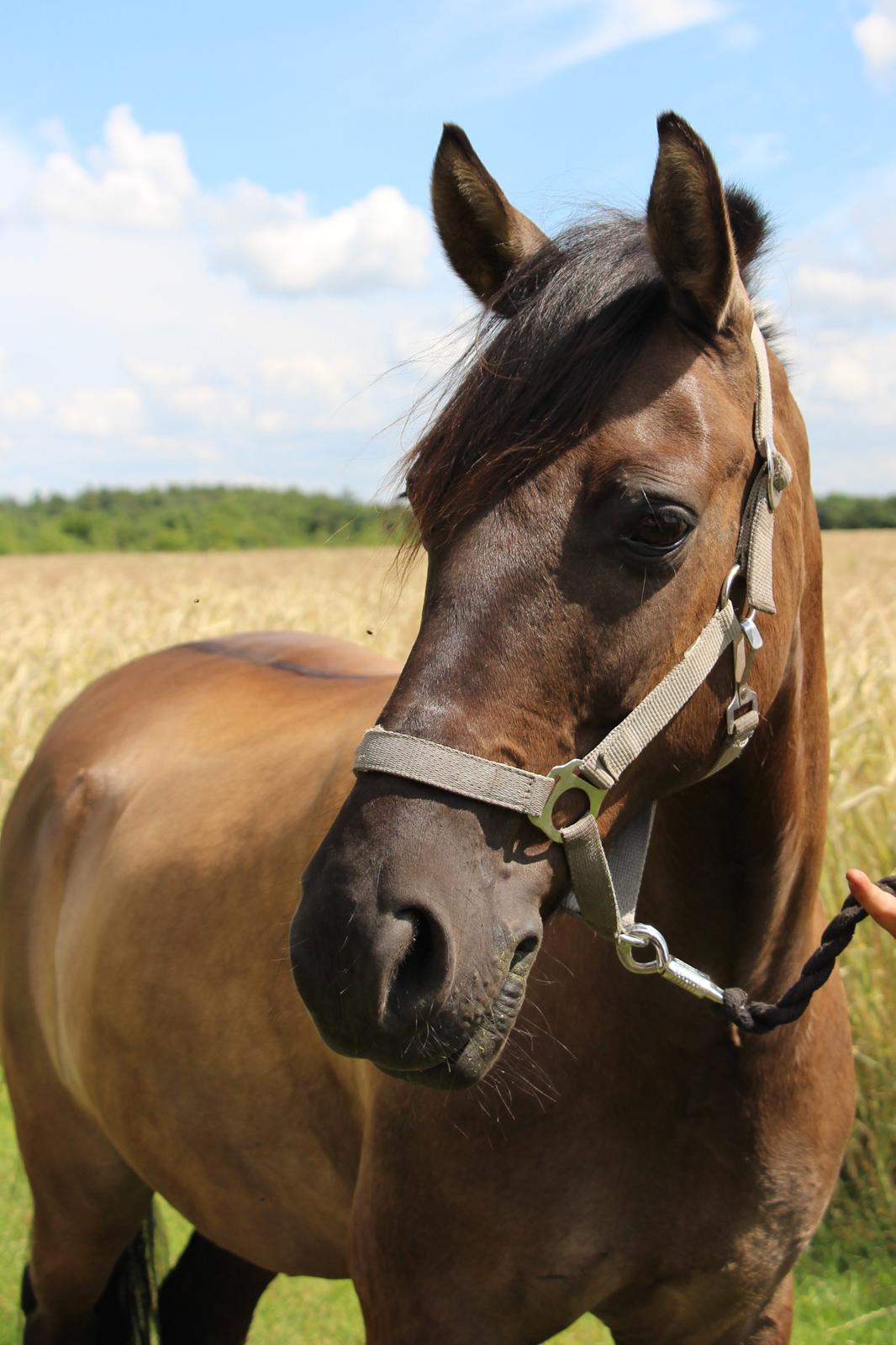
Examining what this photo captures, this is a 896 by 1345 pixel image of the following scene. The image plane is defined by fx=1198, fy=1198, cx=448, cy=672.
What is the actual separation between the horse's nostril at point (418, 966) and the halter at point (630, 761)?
0.62 feet

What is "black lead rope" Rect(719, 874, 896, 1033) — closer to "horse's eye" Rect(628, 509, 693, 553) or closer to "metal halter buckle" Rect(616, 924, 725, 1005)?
"metal halter buckle" Rect(616, 924, 725, 1005)

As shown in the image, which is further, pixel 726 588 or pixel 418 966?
pixel 726 588

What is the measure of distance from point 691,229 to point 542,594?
2.19ft

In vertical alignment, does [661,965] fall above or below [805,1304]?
above

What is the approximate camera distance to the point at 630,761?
181cm

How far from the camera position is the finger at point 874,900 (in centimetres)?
194

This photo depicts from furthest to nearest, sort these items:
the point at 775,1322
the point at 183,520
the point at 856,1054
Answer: the point at 183,520 < the point at 856,1054 < the point at 775,1322

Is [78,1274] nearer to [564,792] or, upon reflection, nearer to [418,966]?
[418,966]

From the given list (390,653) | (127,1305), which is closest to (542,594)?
(127,1305)

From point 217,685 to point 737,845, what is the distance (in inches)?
87.0

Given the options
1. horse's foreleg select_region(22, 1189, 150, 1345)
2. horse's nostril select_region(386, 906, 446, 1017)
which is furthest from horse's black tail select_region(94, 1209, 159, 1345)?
horse's nostril select_region(386, 906, 446, 1017)

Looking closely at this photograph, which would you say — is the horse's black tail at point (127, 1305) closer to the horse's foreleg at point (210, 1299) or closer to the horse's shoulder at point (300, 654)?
the horse's foreleg at point (210, 1299)

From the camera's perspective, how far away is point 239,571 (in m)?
21.8

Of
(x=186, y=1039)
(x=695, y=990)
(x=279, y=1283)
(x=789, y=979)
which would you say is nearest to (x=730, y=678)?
(x=695, y=990)
